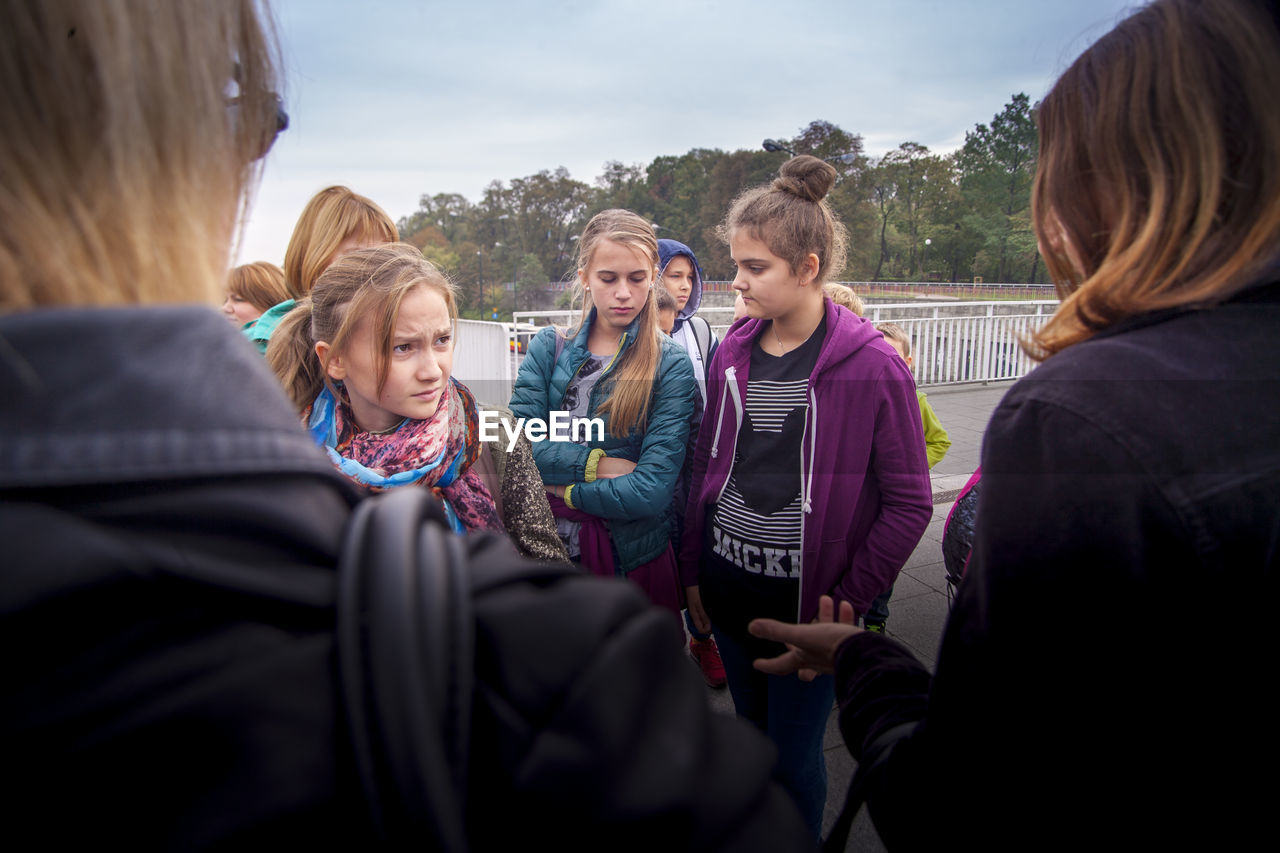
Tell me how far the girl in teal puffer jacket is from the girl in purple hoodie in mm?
353

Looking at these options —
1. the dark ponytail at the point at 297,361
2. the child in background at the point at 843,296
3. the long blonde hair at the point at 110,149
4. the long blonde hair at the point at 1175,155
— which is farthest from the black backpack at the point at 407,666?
the child in background at the point at 843,296

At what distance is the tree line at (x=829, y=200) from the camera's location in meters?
11.8

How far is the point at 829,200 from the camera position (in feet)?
9.15

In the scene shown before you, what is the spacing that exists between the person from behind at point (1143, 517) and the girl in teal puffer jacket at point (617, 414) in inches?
70.7

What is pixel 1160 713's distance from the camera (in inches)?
29.6

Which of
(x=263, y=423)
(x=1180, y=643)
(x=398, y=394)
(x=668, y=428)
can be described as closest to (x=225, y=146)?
(x=263, y=423)

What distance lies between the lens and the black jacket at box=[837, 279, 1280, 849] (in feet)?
2.41

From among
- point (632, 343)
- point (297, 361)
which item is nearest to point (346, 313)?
point (297, 361)

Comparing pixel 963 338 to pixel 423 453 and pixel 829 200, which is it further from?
pixel 423 453

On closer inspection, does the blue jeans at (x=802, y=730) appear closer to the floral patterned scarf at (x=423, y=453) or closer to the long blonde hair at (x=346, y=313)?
the floral patterned scarf at (x=423, y=453)

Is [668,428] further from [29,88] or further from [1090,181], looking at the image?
[29,88]

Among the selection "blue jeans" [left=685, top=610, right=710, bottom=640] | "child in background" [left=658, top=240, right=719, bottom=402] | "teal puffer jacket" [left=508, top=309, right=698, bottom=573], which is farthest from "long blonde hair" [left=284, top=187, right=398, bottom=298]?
"blue jeans" [left=685, top=610, right=710, bottom=640]

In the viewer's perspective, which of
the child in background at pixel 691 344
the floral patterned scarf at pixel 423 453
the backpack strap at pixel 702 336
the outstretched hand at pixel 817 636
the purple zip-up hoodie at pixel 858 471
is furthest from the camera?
the backpack strap at pixel 702 336

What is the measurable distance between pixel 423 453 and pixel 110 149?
Result: 1.42 metres
